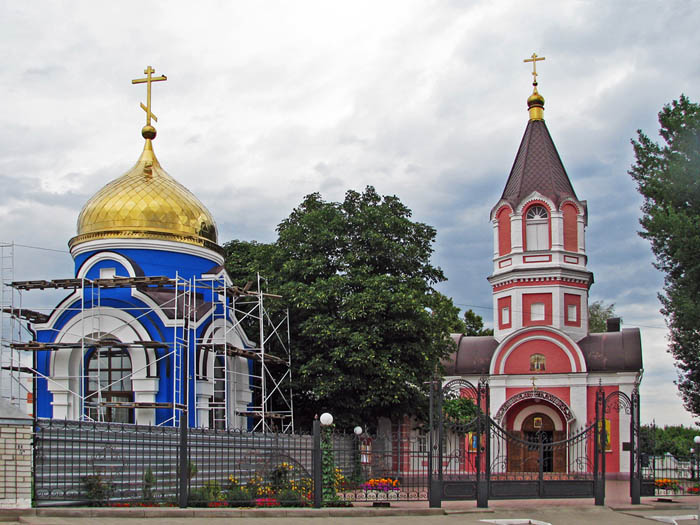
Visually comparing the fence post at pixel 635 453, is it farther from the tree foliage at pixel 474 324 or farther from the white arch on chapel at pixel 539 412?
the tree foliage at pixel 474 324

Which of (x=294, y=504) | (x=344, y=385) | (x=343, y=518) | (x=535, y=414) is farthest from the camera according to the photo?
(x=535, y=414)

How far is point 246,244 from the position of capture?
28625 millimetres

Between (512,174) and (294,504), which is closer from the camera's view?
(294,504)

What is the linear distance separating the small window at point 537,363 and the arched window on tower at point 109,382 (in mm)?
13929

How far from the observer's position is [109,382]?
20.1 metres

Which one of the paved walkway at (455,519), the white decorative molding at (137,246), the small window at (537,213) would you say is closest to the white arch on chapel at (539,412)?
the small window at (537,213)

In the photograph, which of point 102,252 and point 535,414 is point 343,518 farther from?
point 535,414

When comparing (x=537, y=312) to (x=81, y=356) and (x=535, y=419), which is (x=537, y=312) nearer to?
(x=535, y=419)

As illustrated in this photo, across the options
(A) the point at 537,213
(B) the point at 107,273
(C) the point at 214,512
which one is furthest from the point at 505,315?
(C) the point at 214,512

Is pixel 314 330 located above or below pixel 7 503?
above

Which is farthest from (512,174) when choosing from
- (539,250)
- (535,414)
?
(535,414)

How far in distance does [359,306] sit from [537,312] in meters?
9.77

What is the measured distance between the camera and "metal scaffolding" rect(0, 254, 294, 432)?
19547mm

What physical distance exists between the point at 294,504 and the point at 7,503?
434cm
